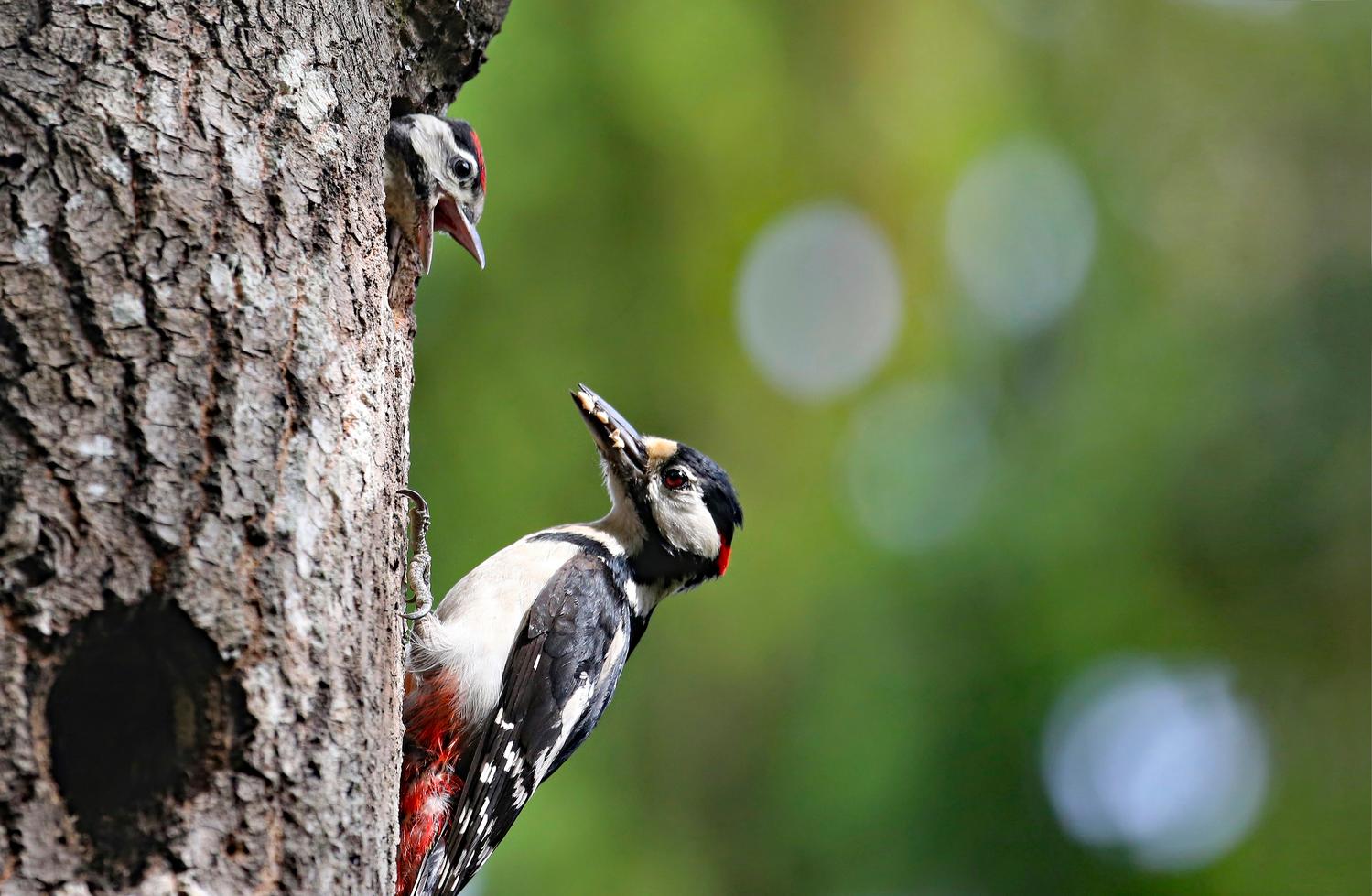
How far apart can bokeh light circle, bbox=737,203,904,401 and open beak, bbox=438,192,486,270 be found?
295 cm

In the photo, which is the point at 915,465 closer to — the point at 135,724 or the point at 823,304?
the point at 823,304

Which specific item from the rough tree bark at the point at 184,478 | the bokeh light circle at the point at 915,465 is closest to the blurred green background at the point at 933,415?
the bokeh light circle at the point at 915,465

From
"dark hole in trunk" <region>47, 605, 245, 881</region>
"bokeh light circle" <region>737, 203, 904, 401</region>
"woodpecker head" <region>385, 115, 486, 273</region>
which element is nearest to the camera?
"dark hole in trunk" <region>47, 605, 245, 881</region>

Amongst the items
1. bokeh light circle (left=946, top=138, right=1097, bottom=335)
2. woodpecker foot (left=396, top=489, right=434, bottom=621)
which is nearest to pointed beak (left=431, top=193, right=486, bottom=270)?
woodpecker foot (left=396, top=489, right=434, bottom=621)

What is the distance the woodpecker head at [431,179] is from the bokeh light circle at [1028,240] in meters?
4.19

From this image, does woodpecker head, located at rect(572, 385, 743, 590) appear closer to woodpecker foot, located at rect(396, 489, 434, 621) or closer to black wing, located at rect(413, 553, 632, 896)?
black wing, located at rect(413, 553, 632, 896)

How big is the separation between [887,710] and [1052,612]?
1003 mm

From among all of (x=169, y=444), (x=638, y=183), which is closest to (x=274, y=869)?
(x=169, y=444)

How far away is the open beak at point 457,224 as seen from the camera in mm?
3615

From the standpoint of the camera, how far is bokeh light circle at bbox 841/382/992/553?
690 centimetres

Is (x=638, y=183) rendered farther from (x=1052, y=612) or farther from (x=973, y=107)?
(x=1052, y=612)

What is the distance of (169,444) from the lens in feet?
5.95

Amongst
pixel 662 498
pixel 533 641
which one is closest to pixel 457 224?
pixel 662 498

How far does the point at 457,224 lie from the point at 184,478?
2.01 m
